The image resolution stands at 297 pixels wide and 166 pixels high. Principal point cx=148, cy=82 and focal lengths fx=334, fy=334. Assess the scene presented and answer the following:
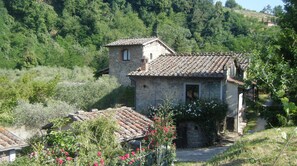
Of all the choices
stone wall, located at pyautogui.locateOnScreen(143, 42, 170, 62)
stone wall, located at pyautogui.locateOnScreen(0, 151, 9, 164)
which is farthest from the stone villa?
stone wall, located at pyautogui.locateOnScreen(0, 151, 9, 164)

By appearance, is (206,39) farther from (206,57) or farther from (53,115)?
(53,115)

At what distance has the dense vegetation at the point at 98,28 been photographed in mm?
52562

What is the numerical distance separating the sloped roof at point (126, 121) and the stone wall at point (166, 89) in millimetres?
5006

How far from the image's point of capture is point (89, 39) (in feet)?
211

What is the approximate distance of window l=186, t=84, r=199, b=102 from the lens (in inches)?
753

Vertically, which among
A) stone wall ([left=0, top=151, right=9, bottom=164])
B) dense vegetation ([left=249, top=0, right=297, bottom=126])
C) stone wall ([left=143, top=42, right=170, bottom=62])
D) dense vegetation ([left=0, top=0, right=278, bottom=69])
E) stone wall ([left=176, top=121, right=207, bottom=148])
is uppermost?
dense vegetation ([left=0, top=0, right=278, bottom=69])

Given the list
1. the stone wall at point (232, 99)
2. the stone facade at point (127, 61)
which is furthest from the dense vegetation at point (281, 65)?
the stone facade at point (127, 61)

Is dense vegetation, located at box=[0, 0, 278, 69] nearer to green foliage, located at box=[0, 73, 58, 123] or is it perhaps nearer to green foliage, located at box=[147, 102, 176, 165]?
green foliage, located at box=[0, 73, 58, 123]

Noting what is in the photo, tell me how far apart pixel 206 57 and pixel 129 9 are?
5759cm

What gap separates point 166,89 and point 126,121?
723cm

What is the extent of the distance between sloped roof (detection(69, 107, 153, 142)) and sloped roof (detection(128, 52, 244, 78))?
612 centimetres

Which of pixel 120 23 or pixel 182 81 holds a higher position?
pixel 120 23

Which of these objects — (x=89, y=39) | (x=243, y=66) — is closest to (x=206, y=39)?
(x=89, y=39)

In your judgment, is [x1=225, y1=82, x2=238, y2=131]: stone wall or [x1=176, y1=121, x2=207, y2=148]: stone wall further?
[x1=225, y1=82, x2=238, y2=131]: stone wall
